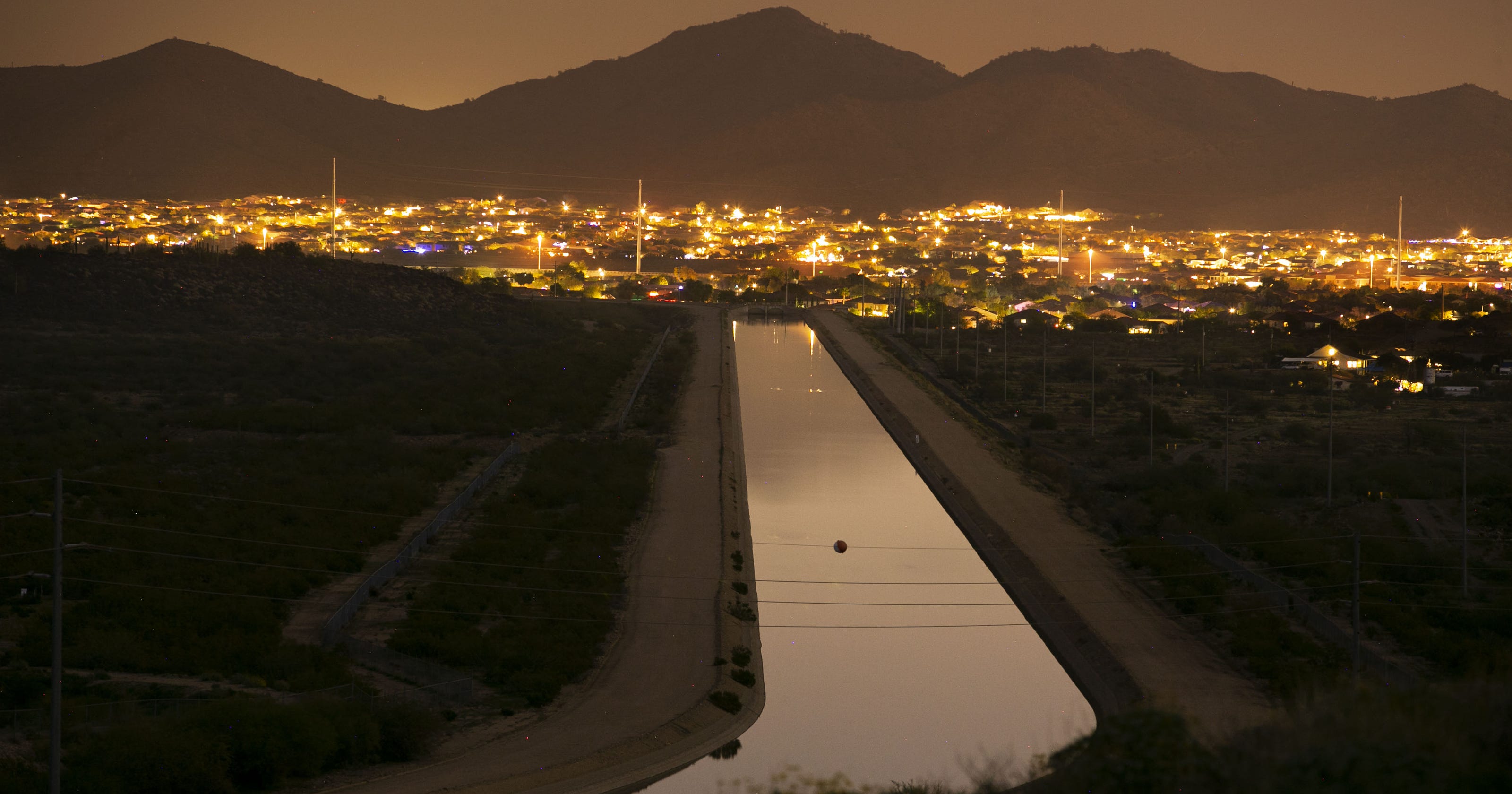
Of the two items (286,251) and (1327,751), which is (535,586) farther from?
(286,251)

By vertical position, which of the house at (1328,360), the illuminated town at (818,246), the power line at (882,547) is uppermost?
the illuminated town at (818,246)

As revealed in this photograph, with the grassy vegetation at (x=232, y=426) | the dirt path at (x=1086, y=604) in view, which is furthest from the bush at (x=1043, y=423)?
the grassy vegetation at (x=232, y=426)

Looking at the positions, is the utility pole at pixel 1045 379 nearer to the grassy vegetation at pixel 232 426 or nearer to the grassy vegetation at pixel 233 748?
the grassy vegetation at pixel 232 426

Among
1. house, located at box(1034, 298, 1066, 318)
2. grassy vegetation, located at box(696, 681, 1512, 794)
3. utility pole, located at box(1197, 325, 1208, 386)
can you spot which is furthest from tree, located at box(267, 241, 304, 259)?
grassy vegetation, located at box(696, 681, 1512, 794)

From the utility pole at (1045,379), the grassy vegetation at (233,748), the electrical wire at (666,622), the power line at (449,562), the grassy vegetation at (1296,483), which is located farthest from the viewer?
the utility pole at (1045,379)

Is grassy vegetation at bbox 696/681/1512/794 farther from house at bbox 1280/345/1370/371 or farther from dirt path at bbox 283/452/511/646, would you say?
house at bbox 1280/345/1370/371

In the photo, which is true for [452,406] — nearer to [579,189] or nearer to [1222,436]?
[1222,436]

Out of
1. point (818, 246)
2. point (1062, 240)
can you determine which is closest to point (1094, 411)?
point (818, 246)
